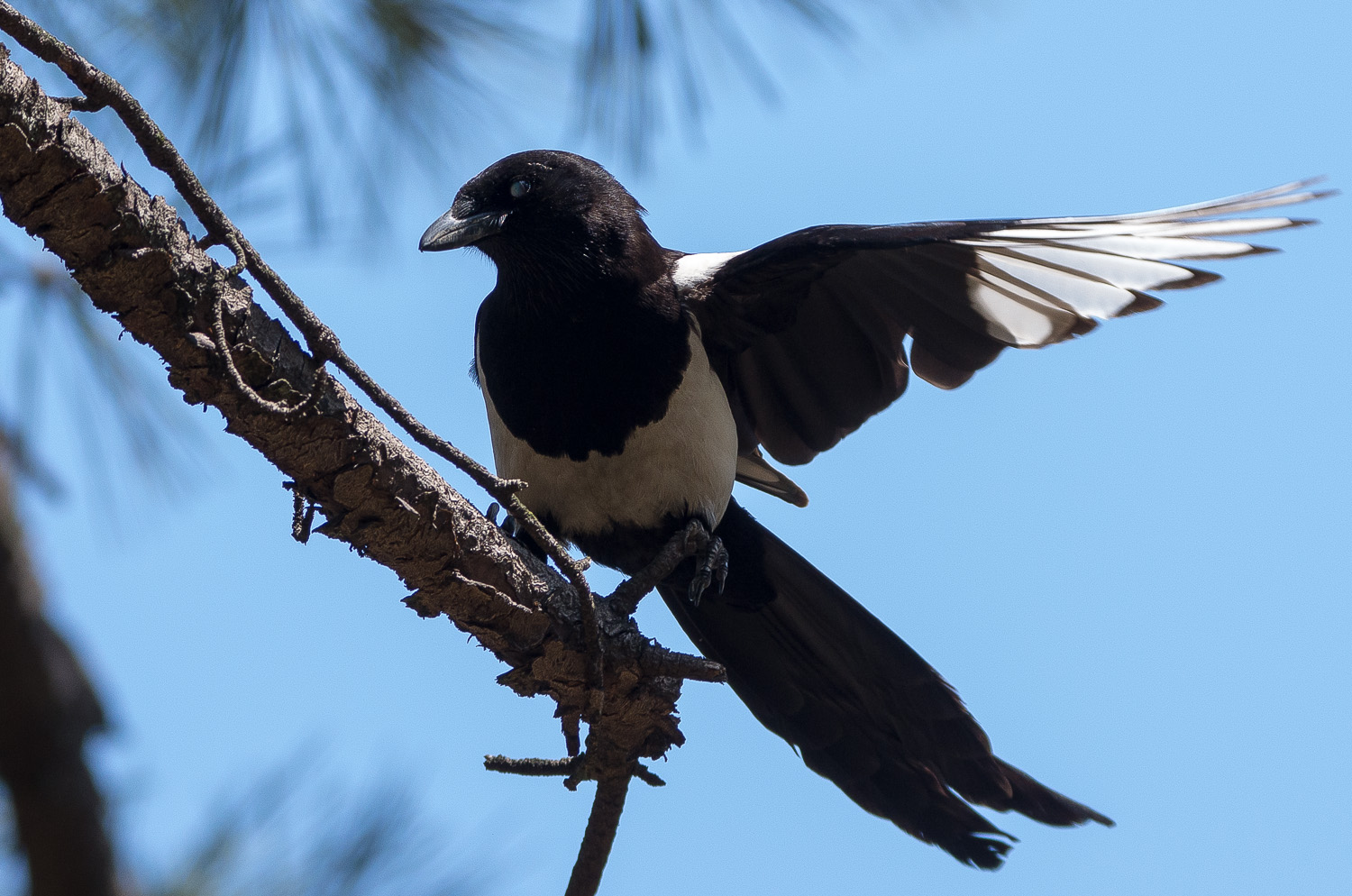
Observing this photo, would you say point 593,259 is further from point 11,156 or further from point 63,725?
point 63,725

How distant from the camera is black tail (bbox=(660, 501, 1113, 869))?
227 cm

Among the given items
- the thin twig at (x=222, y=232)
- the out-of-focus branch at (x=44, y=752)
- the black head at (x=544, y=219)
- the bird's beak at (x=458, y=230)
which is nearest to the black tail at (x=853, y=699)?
the black head at (x=544, y=219)

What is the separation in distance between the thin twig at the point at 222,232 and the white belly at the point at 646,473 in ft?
2.34

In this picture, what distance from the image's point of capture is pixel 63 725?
0.80 m

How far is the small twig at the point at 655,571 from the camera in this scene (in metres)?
1.81

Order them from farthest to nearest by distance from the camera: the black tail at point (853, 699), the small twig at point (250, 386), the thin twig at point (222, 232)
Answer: the black tail at point (853, 699), the small twig at point (250, 386), the thin twig at point (222, 232)

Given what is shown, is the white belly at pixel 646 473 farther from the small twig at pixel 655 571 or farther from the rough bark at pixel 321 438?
the rough bark at pixel 321 438

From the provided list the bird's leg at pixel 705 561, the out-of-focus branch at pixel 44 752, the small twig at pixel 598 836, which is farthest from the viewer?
the bird's leg at pixel 705 561

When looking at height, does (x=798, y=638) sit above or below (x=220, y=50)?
below

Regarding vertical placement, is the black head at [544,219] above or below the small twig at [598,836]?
above

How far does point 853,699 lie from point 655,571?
0.70 meters

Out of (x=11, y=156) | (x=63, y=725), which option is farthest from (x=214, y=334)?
(x=63, y=725)

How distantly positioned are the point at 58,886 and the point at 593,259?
1.70 m

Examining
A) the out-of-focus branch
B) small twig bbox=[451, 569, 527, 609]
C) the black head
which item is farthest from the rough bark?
the black head
